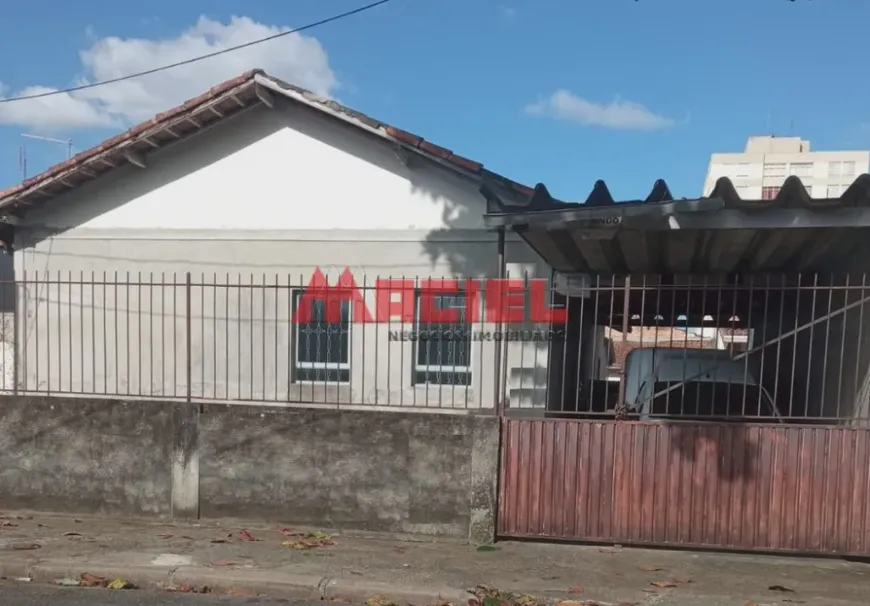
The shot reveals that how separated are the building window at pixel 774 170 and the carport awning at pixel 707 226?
5289 centimetres

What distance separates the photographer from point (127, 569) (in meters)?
5.13

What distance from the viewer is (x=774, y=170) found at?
54500mm

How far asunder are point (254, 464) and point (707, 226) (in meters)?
4.47

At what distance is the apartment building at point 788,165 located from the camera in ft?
175

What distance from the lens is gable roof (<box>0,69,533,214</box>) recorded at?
7.77 meters

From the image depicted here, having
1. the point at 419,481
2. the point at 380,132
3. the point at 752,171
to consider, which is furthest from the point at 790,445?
the point at 752,171

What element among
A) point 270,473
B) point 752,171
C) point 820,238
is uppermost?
point 752,171

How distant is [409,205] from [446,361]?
199 cm

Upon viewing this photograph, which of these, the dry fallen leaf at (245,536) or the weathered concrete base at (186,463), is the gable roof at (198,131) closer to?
the weathered concrete base at (186,463)

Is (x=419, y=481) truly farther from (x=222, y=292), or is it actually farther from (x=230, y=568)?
(x=222, y=292)

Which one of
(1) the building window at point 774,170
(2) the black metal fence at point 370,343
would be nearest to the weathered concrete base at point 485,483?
(2) the black metal fence at point 370,343

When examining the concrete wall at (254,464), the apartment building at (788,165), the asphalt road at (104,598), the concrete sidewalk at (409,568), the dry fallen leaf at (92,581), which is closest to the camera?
the asphalt road at (104,598)

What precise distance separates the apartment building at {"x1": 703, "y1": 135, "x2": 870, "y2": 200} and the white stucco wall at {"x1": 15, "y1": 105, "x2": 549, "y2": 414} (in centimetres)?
5073

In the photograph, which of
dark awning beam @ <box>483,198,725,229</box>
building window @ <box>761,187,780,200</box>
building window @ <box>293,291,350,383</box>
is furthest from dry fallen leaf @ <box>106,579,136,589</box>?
building window @ <box>761,187,780,200</box>
